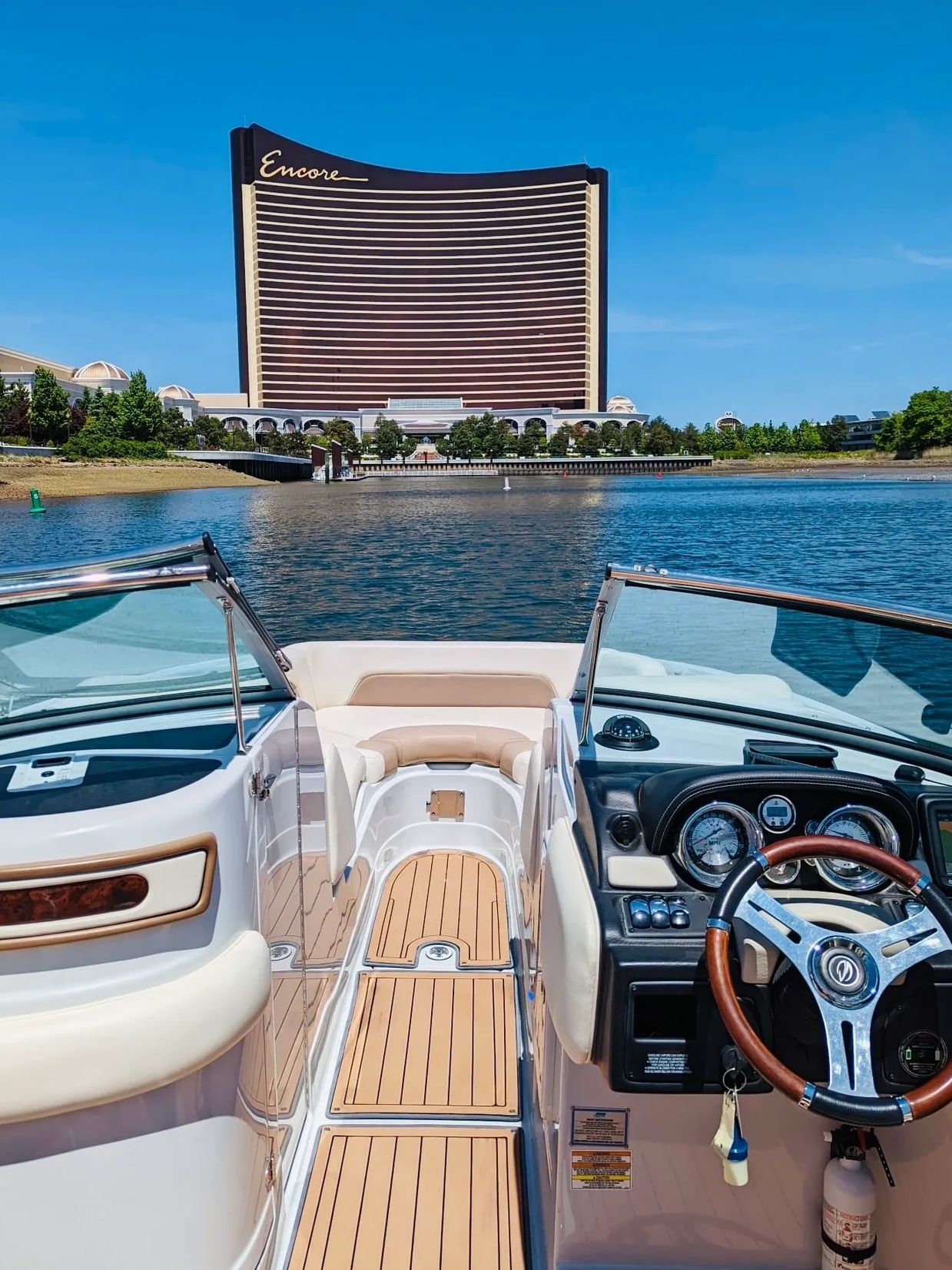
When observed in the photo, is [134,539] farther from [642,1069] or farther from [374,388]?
[374,388]

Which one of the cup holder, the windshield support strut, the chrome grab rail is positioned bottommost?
the cup holder

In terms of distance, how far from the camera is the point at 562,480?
298 ft

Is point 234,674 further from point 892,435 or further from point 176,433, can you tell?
point 892,435

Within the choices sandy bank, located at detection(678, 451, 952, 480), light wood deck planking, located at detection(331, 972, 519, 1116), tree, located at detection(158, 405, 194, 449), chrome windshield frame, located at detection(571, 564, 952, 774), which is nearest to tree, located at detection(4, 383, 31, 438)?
tree, located at detection(158, 405, 194, 449)

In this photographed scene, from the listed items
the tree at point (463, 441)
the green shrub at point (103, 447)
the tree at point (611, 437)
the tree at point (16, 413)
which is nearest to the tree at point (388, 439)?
the tree at point (463, 441)

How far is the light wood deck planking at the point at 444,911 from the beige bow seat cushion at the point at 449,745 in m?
0.45

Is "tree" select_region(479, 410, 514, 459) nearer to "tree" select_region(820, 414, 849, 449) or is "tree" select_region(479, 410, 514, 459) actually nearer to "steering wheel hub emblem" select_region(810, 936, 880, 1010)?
"tree" select_region(820, 414, 849, 449)

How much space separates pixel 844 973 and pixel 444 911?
2.25 m

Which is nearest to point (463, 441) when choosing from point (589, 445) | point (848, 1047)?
point (589, 445)

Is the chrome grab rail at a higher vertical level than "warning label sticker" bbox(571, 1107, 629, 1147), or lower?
higher

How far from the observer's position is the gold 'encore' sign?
11606 cm

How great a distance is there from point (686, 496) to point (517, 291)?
66.5 m

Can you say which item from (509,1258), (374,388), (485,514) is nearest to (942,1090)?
(509,1258)

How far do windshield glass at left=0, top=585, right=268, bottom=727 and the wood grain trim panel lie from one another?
1.80 ft
